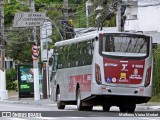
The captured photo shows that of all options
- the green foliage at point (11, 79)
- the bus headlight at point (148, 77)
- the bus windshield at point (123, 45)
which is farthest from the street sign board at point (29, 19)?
the green foliage at point (11, 79)

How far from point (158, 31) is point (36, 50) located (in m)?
9.13

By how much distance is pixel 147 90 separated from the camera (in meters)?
25.1

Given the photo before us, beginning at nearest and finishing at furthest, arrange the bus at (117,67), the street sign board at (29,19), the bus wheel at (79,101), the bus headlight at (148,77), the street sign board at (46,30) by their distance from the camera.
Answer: the bus at (117,67), the bus headlight at (148,77), the bus wheel at (79,101), the street sign board at (29,19), the street sign board at (46,30)

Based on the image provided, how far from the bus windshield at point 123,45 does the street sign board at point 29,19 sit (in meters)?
15.7

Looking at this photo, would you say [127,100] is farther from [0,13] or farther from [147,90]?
[0,13]

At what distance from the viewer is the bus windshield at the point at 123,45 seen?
24.7 m

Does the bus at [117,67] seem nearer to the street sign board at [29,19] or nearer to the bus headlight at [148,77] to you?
the bus headlight at [148,77]

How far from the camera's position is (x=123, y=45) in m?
24.9

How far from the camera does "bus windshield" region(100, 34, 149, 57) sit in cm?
2473

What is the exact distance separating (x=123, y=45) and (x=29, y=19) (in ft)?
52.5

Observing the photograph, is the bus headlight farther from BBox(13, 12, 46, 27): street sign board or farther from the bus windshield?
BBox(13, 12, 46, 27): street sign board

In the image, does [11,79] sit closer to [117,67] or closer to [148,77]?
[148,77]

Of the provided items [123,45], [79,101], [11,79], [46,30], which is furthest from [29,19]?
[11,79]

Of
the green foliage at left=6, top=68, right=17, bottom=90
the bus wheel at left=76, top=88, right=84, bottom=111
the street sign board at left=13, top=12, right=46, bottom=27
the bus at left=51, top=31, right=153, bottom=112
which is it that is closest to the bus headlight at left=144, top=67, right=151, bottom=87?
the bus at left=51, top=31, right=153, bottom=112
